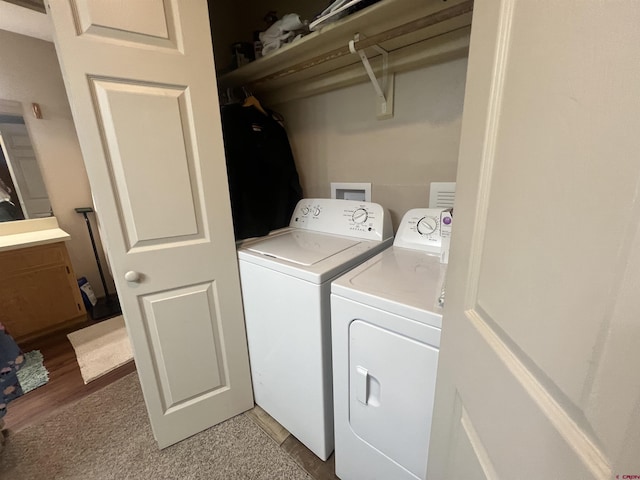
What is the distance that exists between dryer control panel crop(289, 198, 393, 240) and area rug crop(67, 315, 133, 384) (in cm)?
179

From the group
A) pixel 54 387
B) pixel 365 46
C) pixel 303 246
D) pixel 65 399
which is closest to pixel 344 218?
pixel 303 246

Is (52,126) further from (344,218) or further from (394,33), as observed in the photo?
(394,33)

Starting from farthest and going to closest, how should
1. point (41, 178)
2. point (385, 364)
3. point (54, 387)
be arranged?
point (41, 178) → point (54, 387) → point (385, 364)

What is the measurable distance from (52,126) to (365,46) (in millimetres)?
3144

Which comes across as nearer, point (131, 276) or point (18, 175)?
point (131, 276)

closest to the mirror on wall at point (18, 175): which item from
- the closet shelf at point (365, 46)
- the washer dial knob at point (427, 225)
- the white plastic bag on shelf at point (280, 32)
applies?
the closet shelf at point (365, 46)

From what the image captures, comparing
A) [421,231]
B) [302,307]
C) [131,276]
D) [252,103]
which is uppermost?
[252,103]

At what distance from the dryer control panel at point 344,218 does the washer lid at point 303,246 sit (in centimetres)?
7

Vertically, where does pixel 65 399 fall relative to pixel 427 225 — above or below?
below

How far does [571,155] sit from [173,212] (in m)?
1.29

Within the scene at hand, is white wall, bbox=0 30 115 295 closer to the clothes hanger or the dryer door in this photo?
the clothes hanger

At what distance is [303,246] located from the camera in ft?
4.59

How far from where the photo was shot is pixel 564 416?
1.00ft

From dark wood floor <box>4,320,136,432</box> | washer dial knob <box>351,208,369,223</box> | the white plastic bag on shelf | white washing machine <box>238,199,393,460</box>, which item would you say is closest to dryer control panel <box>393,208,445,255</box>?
white washing machine <box>238,199,393,460</box>
